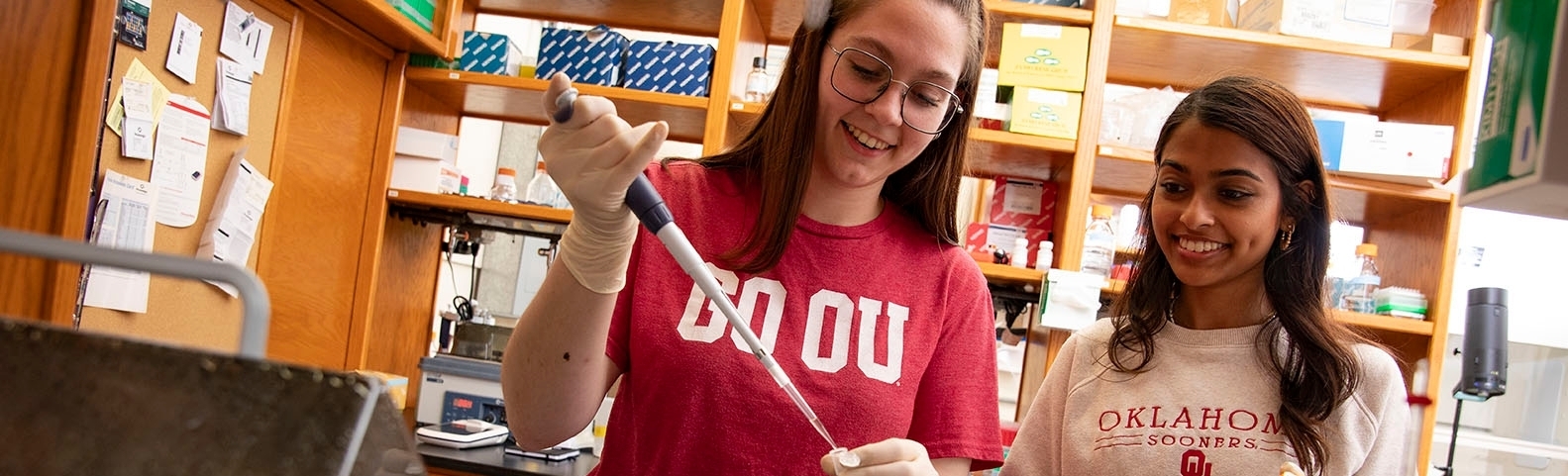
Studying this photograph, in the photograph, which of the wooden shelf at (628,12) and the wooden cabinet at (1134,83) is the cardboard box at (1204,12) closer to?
the wooden cabinet at (1134,83)

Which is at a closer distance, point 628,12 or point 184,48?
point 184,48

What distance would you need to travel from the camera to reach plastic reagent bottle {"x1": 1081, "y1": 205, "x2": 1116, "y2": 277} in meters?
2.70

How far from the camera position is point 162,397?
40 cm

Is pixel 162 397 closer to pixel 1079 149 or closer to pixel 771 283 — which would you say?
pixel 771 283

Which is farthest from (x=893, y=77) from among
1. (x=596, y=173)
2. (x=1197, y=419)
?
(x=1197, y=419)

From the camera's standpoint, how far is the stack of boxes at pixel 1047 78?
2662 mm

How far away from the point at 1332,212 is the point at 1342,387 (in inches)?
10.5

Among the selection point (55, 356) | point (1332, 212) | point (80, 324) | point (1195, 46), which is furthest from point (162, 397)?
point (1195, 46)

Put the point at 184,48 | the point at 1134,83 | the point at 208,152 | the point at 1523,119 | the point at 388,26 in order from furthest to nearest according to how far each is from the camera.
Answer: the point at 1134,83 → the point at 388,26 → the point at 208,152 → the point at 184,48 → the point at 1523,119

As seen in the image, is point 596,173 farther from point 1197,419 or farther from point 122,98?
point 122,98

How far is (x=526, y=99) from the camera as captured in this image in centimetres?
295

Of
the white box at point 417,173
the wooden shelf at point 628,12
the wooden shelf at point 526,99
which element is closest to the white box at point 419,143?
the white box at point 417,173

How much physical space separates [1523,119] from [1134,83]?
8.98 feet

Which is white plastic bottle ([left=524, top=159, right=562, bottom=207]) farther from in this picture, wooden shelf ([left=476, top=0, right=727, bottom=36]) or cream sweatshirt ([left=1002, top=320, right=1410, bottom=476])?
cream sweatshirt ([left=1002, top=320, right=1410, bottom=476])
